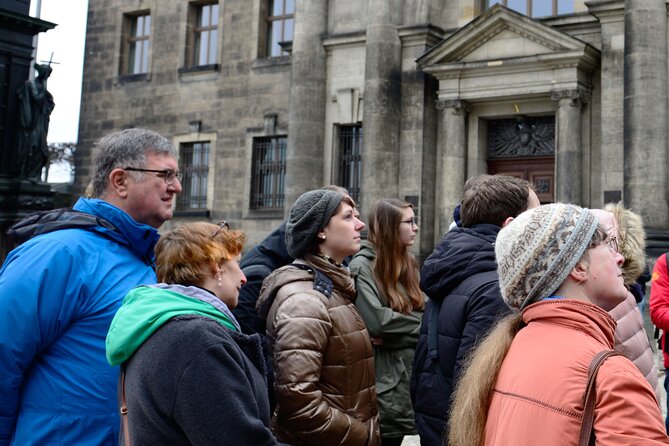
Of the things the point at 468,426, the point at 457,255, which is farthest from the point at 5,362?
the point at 457,255

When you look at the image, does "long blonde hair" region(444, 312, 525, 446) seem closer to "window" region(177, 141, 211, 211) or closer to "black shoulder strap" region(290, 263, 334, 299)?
"black shoulder strap" region(290, 263, 334, 299)

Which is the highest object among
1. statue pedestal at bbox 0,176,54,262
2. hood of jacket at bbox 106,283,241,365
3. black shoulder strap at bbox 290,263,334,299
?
statue pedestal at bbox 0,176,54,262

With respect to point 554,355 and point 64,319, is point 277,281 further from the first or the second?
point 554,355

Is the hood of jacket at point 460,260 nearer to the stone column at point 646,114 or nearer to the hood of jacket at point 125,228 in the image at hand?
the hood of jacket at point 125,228

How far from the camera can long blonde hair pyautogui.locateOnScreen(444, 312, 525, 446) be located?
6.66ft

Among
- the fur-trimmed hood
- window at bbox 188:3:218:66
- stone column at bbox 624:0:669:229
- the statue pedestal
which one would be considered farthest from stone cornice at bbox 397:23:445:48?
the fur-trimmed hood

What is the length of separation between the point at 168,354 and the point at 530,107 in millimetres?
14195

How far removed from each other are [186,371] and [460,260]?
145 cm

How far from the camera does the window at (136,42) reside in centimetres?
2292

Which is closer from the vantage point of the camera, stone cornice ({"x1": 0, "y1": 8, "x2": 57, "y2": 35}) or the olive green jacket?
the olive green jacket

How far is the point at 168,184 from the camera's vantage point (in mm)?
3188

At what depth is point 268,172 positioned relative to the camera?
19969mm

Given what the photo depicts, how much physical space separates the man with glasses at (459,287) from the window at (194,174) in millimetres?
17804

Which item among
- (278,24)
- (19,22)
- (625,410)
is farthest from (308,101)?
(625,410)
